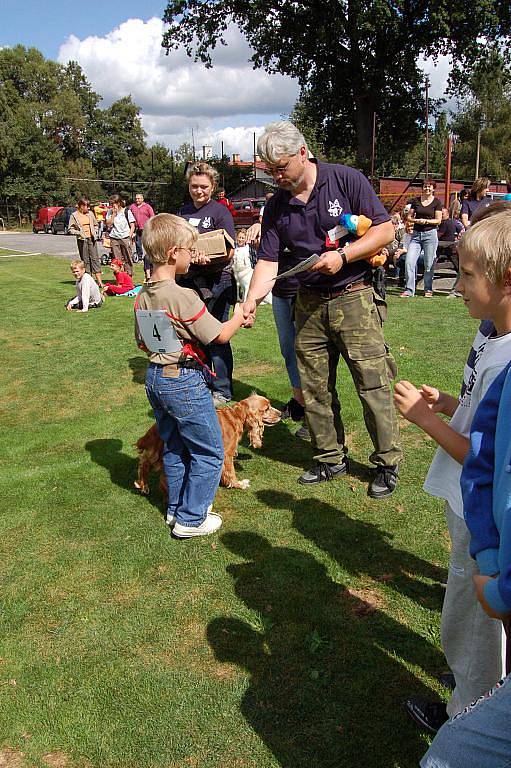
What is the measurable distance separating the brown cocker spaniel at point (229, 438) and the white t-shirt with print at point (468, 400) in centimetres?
251

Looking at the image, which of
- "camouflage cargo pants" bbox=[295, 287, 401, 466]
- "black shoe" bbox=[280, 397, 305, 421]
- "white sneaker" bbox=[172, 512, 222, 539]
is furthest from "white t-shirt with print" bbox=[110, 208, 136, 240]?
"white sneaker" bbox=[172, 512, 222, 539]

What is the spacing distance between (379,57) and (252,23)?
23.8 ft

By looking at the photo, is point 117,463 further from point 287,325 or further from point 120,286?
point 120,286

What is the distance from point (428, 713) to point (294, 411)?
369cm

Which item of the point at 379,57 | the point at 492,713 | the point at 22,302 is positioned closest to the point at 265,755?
the point at 492,713

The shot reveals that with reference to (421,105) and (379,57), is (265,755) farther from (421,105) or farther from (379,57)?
(421,105)

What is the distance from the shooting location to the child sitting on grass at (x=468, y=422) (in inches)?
66.8

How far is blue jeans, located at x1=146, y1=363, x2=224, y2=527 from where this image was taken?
11.9ft

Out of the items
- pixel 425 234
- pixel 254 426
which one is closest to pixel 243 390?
pixel 254 426

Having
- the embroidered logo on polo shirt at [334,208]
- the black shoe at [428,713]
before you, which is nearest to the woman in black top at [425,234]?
the embroidered logo on polo shirt at [334,208]

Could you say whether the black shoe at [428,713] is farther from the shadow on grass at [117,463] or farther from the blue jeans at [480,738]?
the shadow on grass at [117,463]

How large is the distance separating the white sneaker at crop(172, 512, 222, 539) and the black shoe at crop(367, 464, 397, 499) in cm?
117

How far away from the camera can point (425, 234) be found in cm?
1184

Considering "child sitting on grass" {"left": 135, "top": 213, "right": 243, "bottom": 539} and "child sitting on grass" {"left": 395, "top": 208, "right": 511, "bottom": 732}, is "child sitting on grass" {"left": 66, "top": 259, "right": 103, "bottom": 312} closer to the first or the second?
"child sitting on grass" {"left": 135, "top": 213, "right": 243, "bottom": 539}
